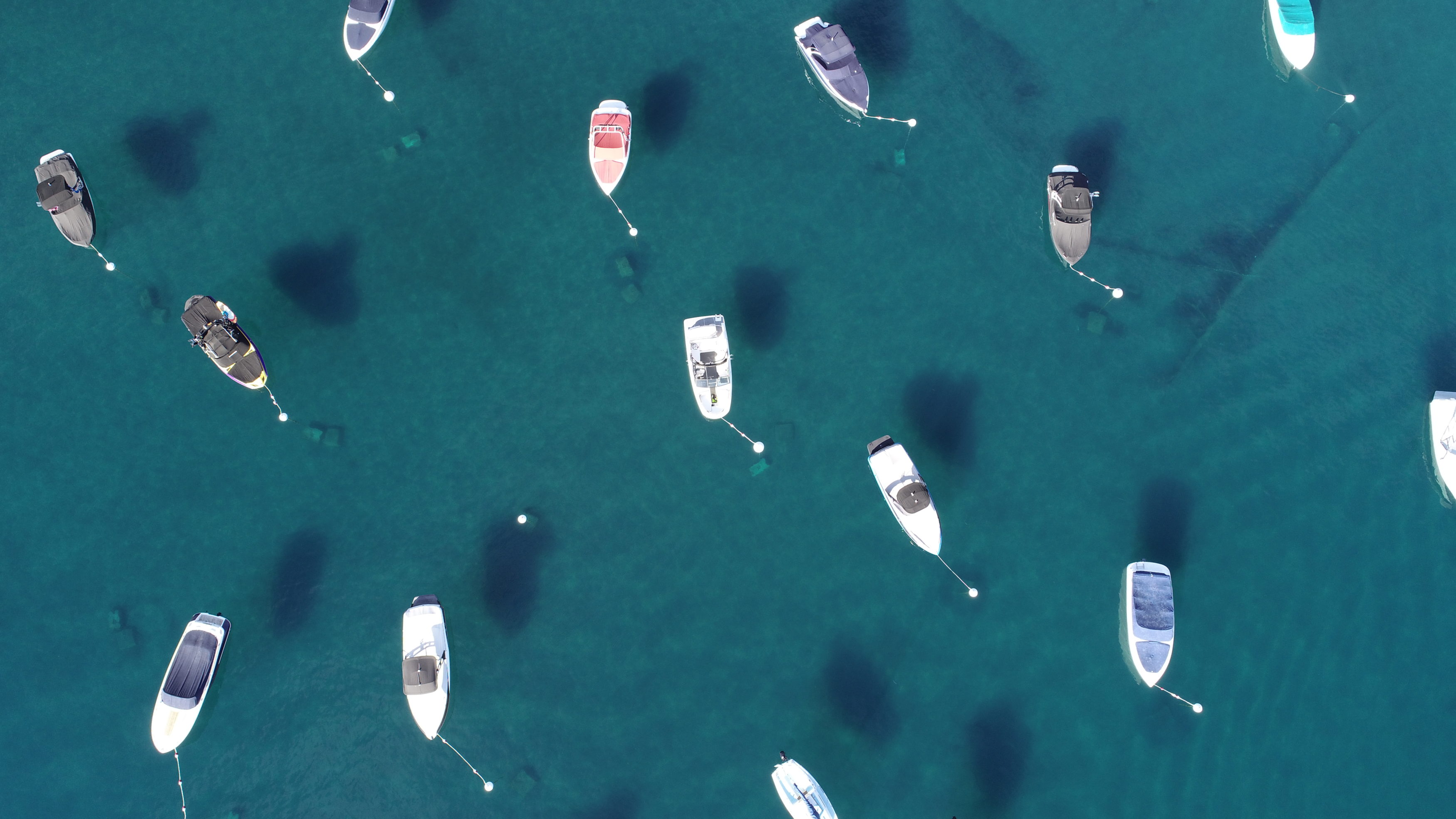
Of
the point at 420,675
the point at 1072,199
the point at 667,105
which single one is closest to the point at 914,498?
the point at 1072,199

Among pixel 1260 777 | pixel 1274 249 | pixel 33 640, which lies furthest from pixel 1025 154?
pixel 33 640

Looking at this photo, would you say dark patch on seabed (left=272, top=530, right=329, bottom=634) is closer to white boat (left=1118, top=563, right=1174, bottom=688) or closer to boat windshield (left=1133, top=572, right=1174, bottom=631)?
white boat (left=1118, top=563, right=1174, bottom=688)

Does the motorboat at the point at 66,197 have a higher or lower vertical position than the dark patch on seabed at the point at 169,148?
lower

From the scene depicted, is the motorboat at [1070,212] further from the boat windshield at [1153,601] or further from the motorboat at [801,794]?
the motorboat at [801,794]

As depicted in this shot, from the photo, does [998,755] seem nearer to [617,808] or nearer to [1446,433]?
[617,808]

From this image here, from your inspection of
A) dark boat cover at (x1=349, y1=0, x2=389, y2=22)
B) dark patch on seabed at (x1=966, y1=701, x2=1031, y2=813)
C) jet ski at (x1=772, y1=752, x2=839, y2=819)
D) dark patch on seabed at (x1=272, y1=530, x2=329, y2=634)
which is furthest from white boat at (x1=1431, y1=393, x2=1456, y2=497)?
dark boat cover at (x1=349, y1=0, x2=389, y2=22)

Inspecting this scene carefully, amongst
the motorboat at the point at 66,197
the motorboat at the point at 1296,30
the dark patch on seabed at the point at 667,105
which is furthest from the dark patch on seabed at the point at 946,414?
the motorboat at the point at 66,197

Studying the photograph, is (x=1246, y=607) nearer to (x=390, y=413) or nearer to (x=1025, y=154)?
(x=1025, y=154)
